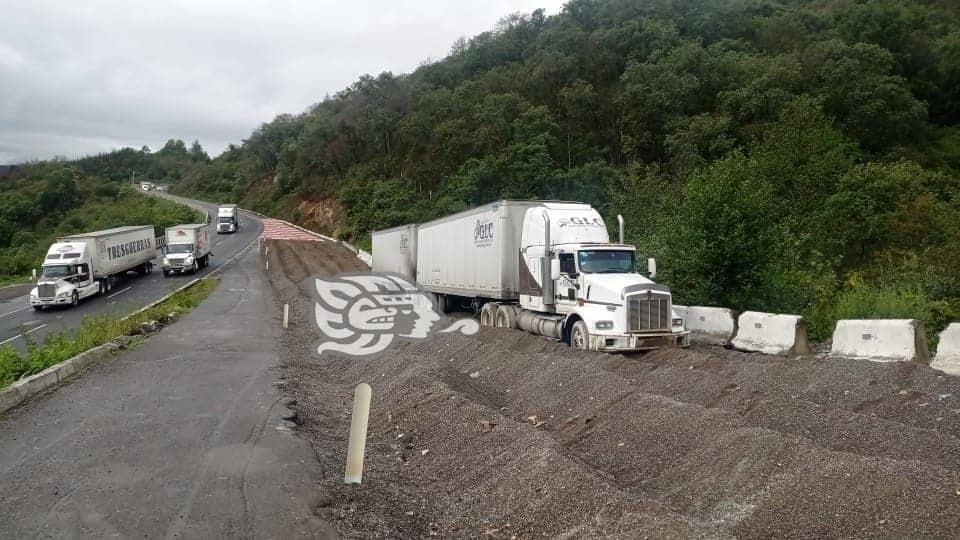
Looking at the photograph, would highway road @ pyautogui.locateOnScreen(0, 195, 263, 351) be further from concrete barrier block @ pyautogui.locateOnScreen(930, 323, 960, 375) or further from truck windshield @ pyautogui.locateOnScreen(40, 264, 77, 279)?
concrete barrier block @ pyautogui.locateOnScreen(930, 323, 960, 375)

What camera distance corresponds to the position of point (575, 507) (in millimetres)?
6297

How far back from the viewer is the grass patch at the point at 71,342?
12977 mm

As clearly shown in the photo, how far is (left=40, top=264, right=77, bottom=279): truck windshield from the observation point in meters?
32.8

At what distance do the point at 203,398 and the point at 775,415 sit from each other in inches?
354

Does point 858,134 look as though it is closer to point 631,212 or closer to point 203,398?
point 631,212

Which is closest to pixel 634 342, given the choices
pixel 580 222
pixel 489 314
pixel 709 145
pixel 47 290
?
pixel 580 222

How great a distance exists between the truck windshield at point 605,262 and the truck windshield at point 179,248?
3474 centimetres

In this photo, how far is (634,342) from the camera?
47.4ft

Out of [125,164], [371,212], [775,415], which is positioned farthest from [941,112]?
[125,164]

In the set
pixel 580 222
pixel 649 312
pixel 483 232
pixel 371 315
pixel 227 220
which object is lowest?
pixel 371 315

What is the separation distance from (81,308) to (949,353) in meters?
34.1

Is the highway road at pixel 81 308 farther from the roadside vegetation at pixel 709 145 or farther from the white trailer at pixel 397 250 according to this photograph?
the roadside vegetation at pixel 709 145

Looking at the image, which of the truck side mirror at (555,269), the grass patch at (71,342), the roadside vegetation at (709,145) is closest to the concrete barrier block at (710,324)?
the roadside vegetation at (709,145)

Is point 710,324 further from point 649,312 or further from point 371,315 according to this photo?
point 371,315
